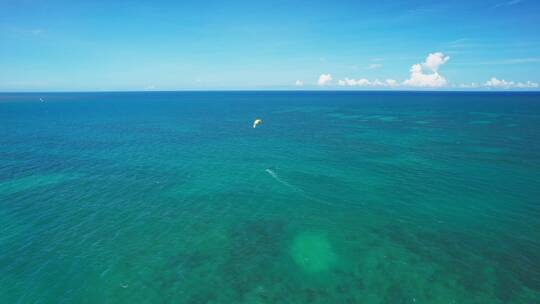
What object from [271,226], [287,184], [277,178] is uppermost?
[277,178]

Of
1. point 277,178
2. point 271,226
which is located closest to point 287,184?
point 277,178

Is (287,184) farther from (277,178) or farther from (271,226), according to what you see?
(271,226)

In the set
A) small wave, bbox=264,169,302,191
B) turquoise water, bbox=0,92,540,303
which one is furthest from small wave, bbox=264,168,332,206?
turquoise water, bbox=0,92,540,303

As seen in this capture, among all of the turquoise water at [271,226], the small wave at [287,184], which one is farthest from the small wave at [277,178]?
the turquoise water at [271,226]

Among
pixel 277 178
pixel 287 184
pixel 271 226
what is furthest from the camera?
pixel 277 178

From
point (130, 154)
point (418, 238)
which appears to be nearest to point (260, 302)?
point (418, 238)

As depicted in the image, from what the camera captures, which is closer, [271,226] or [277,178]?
[271,226]

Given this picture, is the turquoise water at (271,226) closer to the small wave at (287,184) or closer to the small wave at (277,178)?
the small wave at (287,184)

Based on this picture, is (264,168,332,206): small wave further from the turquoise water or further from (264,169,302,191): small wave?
the turquoise water

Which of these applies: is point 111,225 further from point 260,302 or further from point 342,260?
point 342,260

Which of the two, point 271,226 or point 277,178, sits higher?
point 277,178
